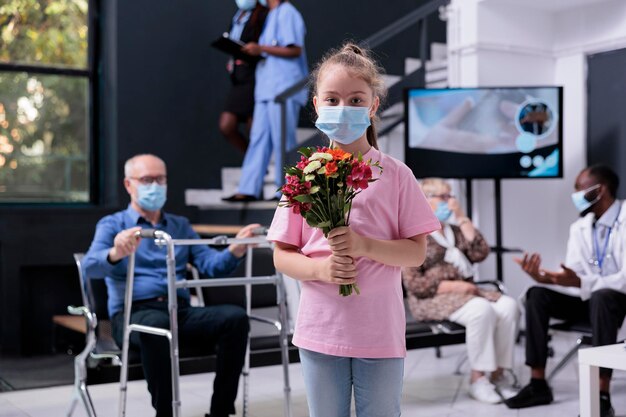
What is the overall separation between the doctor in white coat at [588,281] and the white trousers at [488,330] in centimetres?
10

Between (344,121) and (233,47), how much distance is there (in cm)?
450

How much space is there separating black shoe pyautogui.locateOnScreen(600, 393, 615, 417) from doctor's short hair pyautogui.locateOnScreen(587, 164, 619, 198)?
112cm

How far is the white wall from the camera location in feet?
20.5

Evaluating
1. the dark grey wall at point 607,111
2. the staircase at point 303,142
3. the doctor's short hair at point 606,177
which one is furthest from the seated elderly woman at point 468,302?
the staircase at point 303,142

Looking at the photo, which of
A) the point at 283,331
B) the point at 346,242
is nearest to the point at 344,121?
the point at 346,242

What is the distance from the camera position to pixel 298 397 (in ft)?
14.6

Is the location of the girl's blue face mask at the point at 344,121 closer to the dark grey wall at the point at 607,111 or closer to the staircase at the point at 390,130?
the staircase at the point at 390,130

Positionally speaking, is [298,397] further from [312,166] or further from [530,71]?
[530,71]

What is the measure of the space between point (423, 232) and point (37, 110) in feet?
17.2

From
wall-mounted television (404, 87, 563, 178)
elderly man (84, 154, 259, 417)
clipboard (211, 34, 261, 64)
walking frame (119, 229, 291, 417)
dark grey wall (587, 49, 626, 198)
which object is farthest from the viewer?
clipboard (211, 34, 261, 64)

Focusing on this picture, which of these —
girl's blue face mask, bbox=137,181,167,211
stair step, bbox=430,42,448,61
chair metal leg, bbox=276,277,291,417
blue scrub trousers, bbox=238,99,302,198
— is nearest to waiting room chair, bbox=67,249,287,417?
chair metal leg, bbox=276,277,291,417

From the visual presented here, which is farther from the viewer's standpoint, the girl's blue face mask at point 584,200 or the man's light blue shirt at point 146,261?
the girl's blue face mask at point 584,200

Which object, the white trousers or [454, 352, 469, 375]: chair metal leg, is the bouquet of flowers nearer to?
the white trousers

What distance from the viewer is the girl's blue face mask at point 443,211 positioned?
497 centimetres
